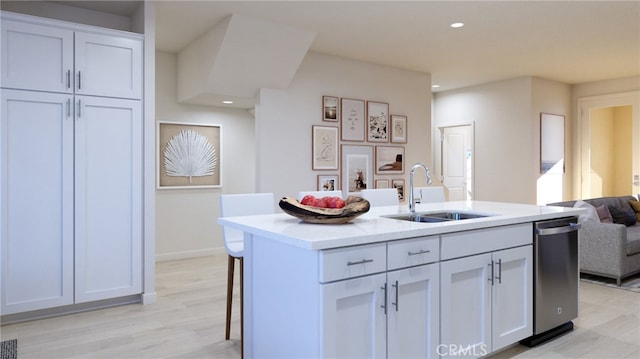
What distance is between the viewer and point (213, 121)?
19.3 ft

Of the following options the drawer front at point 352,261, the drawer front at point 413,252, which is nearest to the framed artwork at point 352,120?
the drawer front at point 413,252

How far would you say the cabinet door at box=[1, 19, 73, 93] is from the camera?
3221 millimetres

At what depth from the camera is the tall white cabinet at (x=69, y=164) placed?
3.26 metres

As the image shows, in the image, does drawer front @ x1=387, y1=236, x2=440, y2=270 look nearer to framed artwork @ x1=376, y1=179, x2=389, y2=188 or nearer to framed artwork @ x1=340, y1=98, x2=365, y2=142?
framed artwork @ x1=340, y1=98, x2=365, y2=142

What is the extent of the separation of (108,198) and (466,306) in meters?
2.86

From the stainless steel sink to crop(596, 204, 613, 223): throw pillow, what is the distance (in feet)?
8.74

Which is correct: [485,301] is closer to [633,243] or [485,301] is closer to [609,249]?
[609,249]

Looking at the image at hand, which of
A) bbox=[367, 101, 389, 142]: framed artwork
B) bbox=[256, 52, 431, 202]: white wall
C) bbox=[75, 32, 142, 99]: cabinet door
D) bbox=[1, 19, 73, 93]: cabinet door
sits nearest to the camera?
bbox=[1, 19, 73, 93]: cabinet door

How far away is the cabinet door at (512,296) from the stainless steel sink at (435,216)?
0.32 meters

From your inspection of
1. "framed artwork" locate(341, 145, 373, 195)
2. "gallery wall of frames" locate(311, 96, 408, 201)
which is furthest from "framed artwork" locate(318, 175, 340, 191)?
"framed artwork" locate(341, 145, 373, 195)

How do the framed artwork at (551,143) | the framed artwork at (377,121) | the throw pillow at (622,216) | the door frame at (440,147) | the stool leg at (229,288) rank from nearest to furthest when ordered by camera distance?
the stool leg at (229,288), the throw pillow at (622,216), the framed artwork at (377,121), the framed artwork at (551,143), the door frame at (440,147)

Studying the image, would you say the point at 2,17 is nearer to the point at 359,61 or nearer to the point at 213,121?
the point at 213,121

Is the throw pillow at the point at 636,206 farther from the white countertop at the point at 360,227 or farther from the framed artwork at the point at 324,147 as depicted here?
the framed artwork at the point at 324,147

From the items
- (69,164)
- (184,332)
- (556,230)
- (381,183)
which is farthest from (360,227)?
(381,183)
